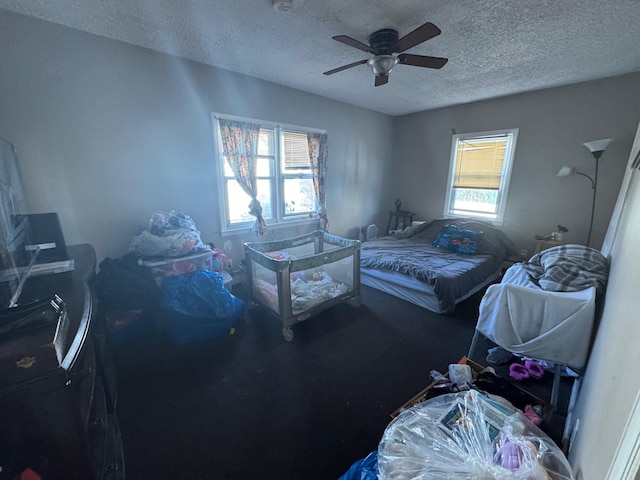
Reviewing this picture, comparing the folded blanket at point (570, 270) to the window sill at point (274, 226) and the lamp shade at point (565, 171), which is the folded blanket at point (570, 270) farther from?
the window sill at point (274, 226)

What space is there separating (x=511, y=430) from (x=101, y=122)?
129 inches

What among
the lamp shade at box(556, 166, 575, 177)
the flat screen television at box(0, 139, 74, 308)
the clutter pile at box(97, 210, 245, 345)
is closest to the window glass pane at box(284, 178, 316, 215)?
the clutter pile at box(97, 210, 245, 345)

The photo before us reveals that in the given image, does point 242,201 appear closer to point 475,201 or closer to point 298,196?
point 298,196

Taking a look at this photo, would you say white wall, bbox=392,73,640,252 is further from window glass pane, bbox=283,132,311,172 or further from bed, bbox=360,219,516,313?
window glass pane, bbox=283,132,311,172

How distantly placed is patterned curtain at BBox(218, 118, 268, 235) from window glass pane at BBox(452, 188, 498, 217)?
3.20 m

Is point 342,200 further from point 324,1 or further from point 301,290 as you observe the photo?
point 324,1

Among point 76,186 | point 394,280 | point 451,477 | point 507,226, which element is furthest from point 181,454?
point 507,226

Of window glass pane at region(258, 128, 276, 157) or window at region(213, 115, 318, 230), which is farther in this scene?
window glass pane at region(258, 128, 276, 157)

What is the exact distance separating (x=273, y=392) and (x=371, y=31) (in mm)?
2761

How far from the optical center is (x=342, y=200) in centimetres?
432

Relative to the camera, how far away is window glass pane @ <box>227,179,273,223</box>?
10.3ft

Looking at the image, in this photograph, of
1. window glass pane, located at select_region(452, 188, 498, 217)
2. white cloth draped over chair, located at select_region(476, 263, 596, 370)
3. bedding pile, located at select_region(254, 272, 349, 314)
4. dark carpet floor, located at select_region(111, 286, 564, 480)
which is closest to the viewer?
dark carpet floor, located at select_region(111, 286, 564, 480)

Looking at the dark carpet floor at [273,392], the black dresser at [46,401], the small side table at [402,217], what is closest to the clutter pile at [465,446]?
the dark carpet floor at [273,392]

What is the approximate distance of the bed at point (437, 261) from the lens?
107 inches
